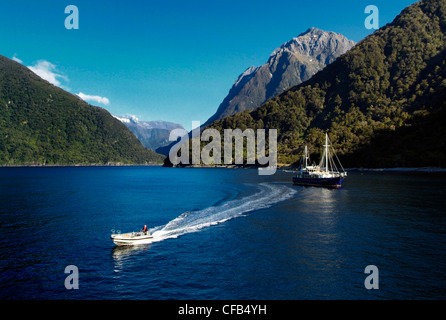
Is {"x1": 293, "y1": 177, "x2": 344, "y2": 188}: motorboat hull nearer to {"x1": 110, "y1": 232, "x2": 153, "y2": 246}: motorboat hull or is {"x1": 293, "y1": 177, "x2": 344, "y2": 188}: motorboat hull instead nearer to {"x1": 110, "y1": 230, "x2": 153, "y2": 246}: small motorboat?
{"x1": 110, "y1": 230, "x2": 153, "y2": 246}: small motorboat

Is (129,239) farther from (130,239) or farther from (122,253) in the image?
(122,253)

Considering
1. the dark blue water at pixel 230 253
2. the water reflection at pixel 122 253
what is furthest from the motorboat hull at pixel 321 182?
the water reflection at pixel 122 253

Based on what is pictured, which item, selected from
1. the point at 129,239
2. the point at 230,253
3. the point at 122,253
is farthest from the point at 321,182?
the point at 122,253

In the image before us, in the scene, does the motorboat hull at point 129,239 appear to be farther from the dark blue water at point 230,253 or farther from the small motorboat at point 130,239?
the dark blue water at point 230,253

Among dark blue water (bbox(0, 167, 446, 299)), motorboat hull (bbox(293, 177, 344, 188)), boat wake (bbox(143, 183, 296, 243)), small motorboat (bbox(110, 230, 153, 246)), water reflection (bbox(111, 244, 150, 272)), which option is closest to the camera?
dark blue water (bbox(0, 167, 446, 299))

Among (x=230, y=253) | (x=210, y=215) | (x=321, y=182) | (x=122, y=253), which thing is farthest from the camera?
(x=321, y=182)

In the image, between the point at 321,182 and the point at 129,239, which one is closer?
the point at 129,239

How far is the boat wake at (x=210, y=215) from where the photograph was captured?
175 ft

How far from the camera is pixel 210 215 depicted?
6831 cm

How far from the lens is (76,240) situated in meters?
47.4

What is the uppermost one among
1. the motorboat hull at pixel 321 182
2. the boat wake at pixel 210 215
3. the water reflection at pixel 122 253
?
the motorboat hull at pixel 321 182

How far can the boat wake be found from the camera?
175 feet

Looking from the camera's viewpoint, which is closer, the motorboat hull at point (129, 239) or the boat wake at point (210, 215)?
the motorboat hull at point (129, 239)

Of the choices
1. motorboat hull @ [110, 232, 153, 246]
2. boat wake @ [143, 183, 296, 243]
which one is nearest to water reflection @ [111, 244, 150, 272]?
motorboat hull @ [110, 232, 153, 246]
